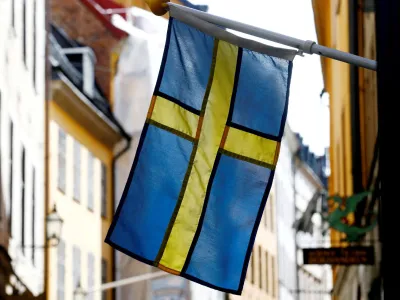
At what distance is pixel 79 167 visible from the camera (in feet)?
124

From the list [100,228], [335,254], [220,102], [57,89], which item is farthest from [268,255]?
[220,102]

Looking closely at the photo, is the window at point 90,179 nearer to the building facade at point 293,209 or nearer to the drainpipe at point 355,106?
the drainpipe at point 355,106

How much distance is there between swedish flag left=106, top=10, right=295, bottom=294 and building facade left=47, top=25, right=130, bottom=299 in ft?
79.2

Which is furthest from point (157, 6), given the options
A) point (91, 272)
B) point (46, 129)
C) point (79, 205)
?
point (91, 272)

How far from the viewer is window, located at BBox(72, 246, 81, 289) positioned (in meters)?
36.1

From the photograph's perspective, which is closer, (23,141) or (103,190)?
(23,141)

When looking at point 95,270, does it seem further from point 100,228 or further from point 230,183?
point 230,183

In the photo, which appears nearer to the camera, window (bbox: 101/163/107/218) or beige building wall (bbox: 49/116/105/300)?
beige building wall (bbox: 49/116/105/300)

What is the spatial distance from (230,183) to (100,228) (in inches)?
1220

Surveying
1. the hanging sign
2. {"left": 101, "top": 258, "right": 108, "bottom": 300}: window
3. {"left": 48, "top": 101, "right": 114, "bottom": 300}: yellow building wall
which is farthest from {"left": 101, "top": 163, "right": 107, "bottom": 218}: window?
the hanging sign

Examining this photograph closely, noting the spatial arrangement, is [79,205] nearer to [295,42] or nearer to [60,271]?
[60,271]

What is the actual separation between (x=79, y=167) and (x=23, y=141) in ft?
23.5

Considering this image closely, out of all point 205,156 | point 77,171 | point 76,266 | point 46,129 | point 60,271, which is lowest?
point 76,266

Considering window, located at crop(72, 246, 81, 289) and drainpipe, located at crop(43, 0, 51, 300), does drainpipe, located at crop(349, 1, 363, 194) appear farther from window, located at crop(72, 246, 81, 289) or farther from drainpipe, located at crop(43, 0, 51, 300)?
window, located at crop(72, 246, 81, 289)
